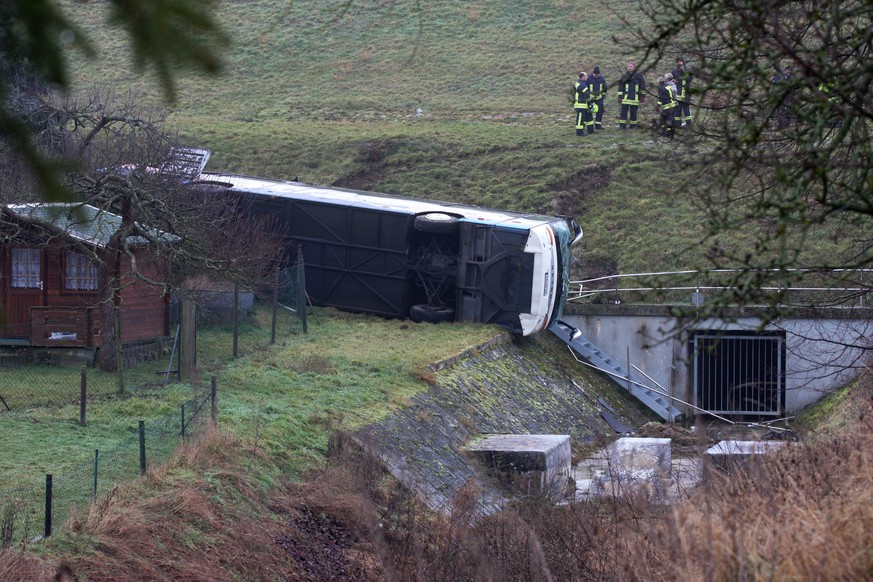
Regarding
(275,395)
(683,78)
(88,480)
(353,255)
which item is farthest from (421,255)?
(683,78)

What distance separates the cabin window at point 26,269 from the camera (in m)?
18.5

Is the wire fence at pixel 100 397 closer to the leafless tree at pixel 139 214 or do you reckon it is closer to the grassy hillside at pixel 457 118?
the leafless tree at pixel 139 214

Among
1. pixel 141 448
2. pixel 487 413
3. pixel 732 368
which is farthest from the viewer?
pixel 732 368

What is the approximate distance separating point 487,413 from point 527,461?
11.3 ft

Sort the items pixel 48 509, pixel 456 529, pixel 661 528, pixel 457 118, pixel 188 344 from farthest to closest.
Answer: pixel 457 118
pixel 188 344
pixel 456 529
pixel 48 509
pixel 661 528

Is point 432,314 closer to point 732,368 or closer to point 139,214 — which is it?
point 139,214

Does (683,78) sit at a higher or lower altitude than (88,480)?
higher

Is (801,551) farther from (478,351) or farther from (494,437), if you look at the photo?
(478,351)

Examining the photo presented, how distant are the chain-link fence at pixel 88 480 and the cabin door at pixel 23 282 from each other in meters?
6.16

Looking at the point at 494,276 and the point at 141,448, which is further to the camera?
the point at 494,276

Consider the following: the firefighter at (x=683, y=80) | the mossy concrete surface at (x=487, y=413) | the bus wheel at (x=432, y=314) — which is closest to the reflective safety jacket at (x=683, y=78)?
the firefighter at (x=683, y=80)

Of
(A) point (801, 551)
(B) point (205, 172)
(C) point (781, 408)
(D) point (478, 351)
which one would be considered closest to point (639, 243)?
(C) point (781, 408)

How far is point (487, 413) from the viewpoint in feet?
62.0

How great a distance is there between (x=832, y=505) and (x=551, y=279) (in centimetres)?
1618
